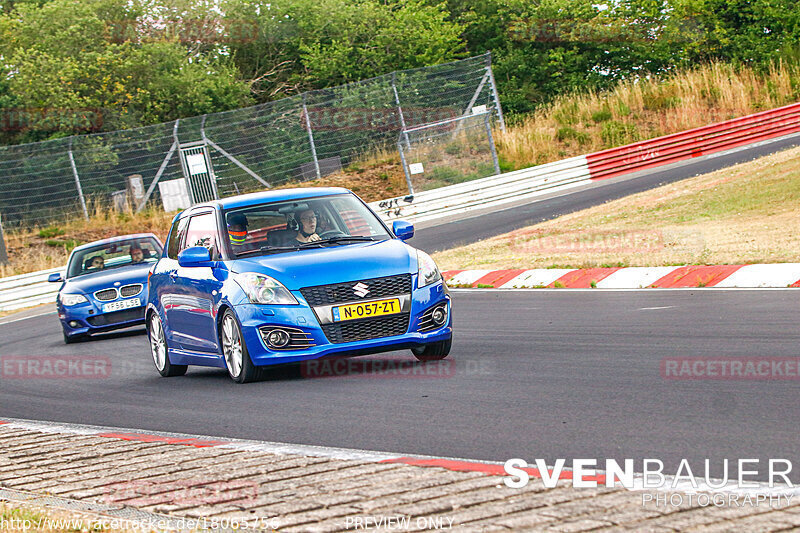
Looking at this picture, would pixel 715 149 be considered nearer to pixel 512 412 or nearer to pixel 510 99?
pixel 510 99

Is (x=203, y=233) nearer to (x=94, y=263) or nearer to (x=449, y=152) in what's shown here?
(x=94, y=263)

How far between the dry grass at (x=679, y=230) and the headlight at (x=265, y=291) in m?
6.78

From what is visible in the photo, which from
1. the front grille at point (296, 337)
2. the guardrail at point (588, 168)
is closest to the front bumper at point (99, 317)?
the front grille at point (296, 337)

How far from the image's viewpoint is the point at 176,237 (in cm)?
1126

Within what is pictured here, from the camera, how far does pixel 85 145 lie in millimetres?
32719

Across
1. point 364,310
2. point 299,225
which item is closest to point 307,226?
point 299,225

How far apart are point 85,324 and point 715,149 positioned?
24.3 meters

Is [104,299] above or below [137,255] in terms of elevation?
below

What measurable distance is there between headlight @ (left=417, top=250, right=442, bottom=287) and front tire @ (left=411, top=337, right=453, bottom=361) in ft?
1.91

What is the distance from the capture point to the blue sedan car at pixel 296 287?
891cm

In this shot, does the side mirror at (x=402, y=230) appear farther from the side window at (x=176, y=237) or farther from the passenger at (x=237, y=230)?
the side window at (x=176, y=237)

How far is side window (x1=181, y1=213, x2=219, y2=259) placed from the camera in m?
10.1

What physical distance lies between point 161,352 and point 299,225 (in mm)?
2289

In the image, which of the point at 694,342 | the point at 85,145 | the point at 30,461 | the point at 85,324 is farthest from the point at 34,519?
the point at 85,145
